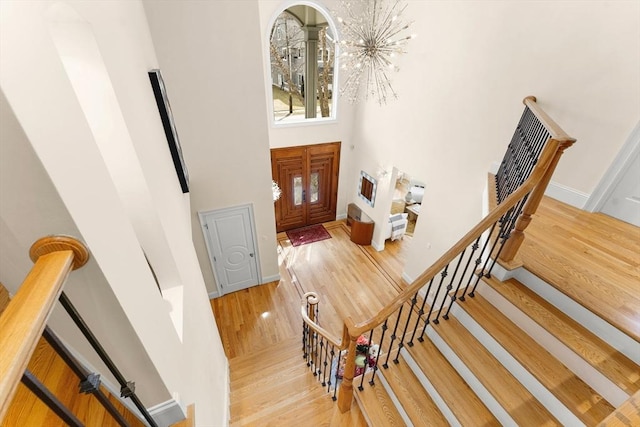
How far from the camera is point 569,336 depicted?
193cm

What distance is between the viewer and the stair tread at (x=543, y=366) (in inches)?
66.1

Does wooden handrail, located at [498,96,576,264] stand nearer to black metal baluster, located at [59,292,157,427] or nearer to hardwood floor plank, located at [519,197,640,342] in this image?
hardwood floor plank, located at [519,197,640,342]

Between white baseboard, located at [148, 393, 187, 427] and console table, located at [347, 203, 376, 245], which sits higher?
white baseboard, located at [148, 393, 187, 427]

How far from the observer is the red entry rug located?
7.41 metres

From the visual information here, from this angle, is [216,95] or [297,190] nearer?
[216,95]

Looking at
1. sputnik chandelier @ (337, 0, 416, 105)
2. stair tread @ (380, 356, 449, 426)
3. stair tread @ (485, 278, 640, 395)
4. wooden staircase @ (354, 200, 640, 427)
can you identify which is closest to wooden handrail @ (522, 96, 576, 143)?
wooden staircase @ (354, 200, 640, 427)

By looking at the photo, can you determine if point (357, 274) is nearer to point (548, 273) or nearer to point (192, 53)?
point (548, 273)

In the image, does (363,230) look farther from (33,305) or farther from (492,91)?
(33,305)

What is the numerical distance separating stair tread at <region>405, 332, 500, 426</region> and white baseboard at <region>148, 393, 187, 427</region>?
1.78 meters

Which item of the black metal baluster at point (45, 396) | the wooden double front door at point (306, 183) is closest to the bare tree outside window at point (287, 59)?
the wooden double front door at point (306, 183)

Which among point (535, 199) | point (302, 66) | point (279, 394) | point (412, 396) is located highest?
point (302, 66)

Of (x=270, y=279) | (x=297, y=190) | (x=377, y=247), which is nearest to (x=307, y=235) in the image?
(x=297, y=190)

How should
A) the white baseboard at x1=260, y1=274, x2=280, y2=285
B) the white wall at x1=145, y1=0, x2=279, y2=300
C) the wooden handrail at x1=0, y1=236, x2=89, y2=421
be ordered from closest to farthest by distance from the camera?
the wooden handrail at x1=0, y1=236, x2=89, y2=421 → the white wall at x1=145, y1=0, x2=279, y2=300 → the white baseboard at x1=260, y1=274, x2=280, y2=285

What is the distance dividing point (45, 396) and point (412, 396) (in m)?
2.35
